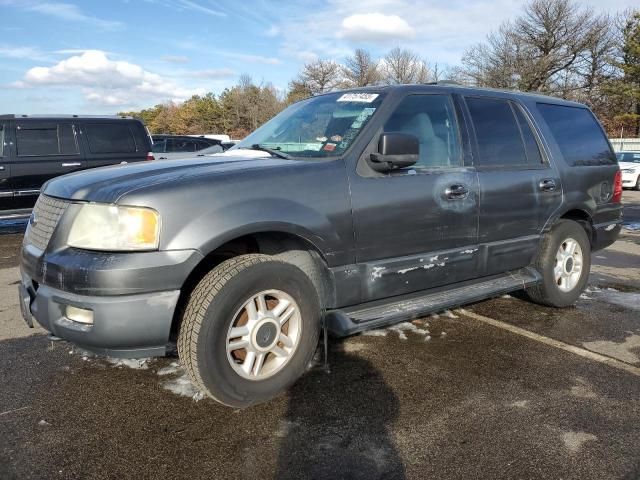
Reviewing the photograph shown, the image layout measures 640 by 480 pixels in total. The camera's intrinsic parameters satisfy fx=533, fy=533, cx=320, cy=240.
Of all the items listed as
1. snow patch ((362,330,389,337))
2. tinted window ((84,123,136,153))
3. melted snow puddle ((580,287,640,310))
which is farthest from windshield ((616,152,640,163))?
snow patch ((362,330,389,337))

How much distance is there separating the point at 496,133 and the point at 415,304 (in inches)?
63.6

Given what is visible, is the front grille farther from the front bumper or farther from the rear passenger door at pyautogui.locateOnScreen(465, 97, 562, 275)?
the rear passenger door at pyautogui.locateOnScreen(465, 97, 562, 275)

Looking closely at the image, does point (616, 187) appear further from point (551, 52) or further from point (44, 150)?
point (551, 52)

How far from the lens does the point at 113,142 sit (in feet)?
32.3

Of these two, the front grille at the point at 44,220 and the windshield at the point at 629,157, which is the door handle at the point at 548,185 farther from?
the windshield at the point at 629,157

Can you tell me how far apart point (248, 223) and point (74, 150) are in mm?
7865

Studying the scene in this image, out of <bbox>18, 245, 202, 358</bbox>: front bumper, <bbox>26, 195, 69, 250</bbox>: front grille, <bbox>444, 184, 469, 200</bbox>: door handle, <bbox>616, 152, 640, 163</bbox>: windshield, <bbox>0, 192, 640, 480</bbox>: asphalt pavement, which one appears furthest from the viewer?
<bbox>616, 152, 640, 163</bbox>: windshield

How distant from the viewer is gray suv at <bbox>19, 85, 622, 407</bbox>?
2.64 meters

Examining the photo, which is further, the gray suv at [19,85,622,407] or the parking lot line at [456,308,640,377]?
the parking lot line at [456,308,640,377]

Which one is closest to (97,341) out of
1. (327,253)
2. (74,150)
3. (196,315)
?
(196,315)

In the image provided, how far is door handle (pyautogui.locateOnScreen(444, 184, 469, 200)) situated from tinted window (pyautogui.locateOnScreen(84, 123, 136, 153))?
7769 millimetres

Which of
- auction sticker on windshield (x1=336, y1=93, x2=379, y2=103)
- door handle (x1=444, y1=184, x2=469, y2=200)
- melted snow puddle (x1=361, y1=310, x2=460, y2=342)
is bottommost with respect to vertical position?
melted snow puddle (x1=361, y1=310, x2=460, y2=342)

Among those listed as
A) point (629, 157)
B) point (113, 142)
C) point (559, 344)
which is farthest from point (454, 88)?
point (629, 157)

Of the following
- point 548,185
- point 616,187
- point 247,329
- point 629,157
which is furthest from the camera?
point 629,157
